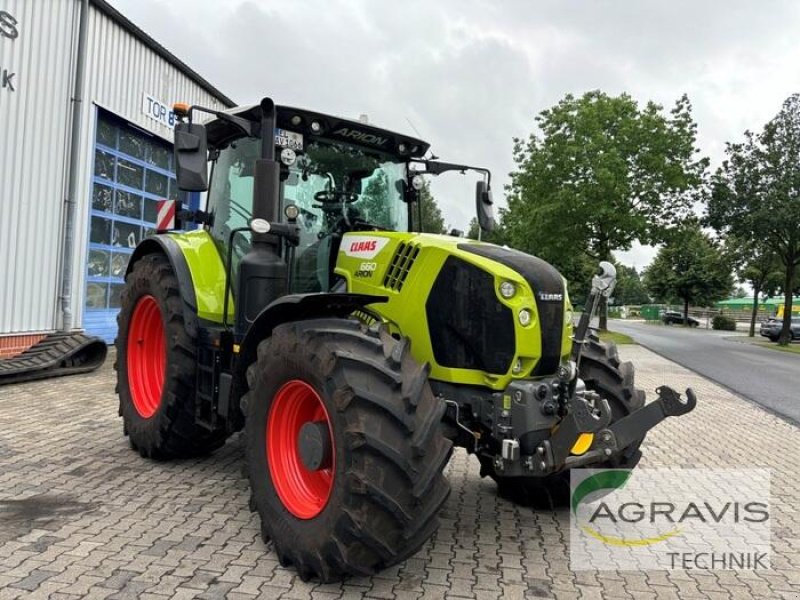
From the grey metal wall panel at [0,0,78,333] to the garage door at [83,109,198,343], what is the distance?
1.03 metres

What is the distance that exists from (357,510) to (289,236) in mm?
1819

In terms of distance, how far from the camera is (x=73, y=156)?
9.74 metres

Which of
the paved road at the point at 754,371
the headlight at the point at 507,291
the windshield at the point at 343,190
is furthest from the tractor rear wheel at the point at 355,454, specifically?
the paved road at the point at 754,371

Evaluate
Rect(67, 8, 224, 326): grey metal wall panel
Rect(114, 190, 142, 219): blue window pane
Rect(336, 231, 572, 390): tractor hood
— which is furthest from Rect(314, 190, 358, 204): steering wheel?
Rect(114, 190, 142, 219): blue window pane

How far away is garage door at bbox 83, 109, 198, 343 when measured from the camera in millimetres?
10766

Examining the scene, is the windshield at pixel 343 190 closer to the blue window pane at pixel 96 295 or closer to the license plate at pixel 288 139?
the license plate at pixel 288 139

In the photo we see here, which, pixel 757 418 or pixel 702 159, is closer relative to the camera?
pixel 757 418

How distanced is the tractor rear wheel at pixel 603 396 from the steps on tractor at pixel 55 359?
260 inches

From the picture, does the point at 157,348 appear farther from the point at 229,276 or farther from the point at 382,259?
the point at 382,259

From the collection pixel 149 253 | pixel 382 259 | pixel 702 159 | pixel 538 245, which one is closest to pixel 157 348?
pixel 149 253

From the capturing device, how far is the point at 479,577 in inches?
129

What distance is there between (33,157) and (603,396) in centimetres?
862

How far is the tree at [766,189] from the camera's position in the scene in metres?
24.0

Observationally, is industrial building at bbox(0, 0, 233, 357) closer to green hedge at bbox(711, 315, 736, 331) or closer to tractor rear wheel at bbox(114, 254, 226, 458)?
tractor rear wheel at bbox(114, 254, 226, 458)
